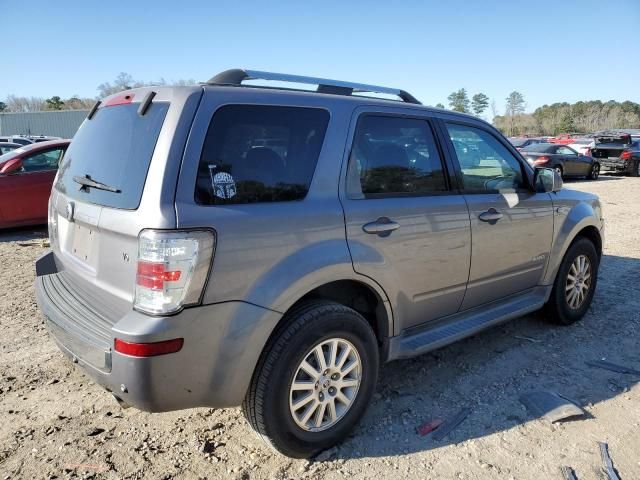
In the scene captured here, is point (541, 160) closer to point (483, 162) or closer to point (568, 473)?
point (483, 162)

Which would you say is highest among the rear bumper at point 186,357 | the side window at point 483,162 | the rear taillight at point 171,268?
the side window at point 483,162

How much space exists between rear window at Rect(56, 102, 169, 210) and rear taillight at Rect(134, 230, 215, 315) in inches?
9.3

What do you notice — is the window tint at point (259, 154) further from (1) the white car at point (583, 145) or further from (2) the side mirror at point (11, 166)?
(1) the white car at point (583, 145)

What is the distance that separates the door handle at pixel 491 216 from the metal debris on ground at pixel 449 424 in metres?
1.30

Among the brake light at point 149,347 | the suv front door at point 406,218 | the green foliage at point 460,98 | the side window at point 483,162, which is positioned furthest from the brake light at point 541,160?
the green foliage at point 460,98

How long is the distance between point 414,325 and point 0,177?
7546 millimetres

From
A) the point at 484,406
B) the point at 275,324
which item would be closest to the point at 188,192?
the point at 275,324

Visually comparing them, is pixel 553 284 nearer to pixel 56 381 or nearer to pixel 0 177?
pixel 56 381

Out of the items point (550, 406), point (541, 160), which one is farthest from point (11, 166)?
point (541, 160)

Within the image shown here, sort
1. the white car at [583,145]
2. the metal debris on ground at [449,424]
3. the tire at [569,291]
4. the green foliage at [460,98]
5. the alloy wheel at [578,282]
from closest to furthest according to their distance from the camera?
1. the metal debris on ground at [449,424]
2. the tire at [569,291]
3. the alloy wheel at [578,282]
4. the white car at [583,145]
5. the green foliage at [460,98]

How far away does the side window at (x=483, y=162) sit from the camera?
357cm

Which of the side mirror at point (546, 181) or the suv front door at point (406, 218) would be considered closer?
the suv front door at point (406, 218)

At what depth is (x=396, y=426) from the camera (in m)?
3.03

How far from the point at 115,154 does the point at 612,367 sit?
375 centimetres
